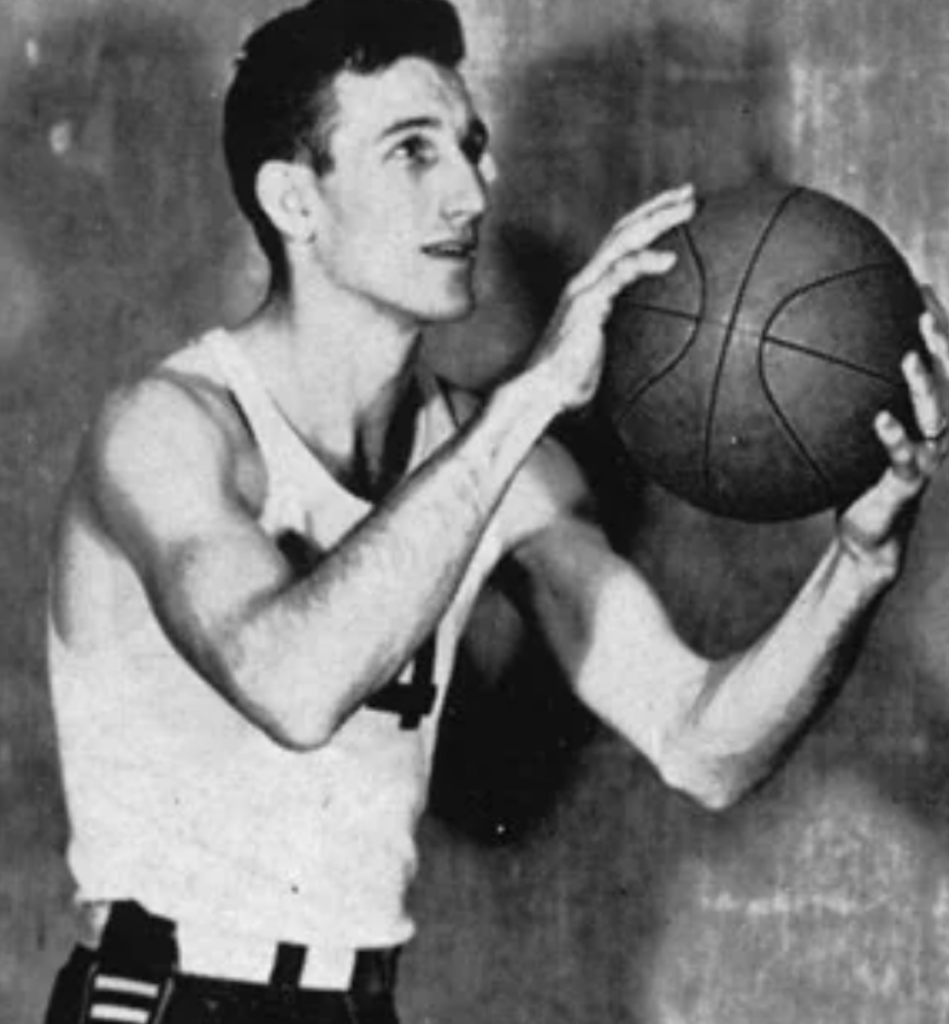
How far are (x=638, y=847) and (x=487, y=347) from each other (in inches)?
33.5

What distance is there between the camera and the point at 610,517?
4.16 meters

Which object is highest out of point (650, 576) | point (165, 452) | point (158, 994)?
point (165, 452)

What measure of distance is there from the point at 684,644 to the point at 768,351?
0.64 metres

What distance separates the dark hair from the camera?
3.63m

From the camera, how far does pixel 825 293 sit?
3242mm

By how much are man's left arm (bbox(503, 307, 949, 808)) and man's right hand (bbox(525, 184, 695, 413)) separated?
369 mm

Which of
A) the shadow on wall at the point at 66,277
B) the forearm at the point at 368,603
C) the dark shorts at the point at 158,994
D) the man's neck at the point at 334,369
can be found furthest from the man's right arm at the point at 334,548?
the shadow on wall at the point at 66,277

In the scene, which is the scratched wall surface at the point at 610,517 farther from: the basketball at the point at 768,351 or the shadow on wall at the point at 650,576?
the basketball at the point at 768,351

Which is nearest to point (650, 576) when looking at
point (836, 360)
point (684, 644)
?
point (684, 644)

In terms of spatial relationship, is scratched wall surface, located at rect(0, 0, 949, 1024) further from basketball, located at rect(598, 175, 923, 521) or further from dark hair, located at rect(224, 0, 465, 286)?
basketball, located at rect(598, 175, 923, 521)

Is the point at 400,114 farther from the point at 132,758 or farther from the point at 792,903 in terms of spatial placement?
the point at 792,903

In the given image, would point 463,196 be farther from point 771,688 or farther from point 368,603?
point 771,688

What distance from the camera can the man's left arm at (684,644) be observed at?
136 inches

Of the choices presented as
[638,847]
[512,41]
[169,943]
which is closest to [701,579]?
[638,847]
